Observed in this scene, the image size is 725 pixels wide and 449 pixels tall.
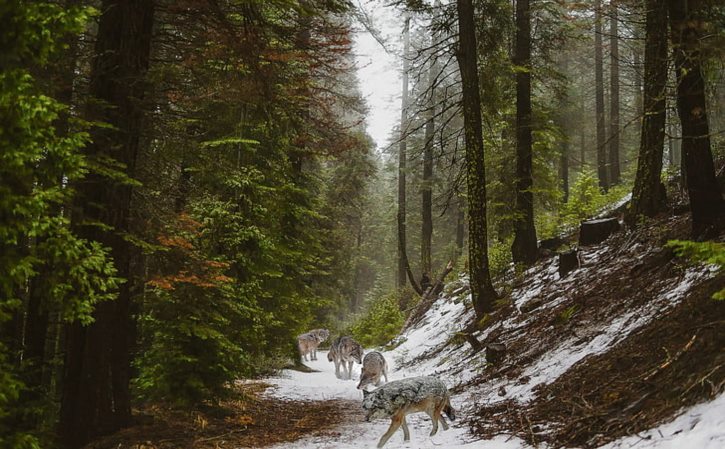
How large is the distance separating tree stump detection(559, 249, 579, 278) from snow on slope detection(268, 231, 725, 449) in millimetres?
228

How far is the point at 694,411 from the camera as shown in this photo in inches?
152

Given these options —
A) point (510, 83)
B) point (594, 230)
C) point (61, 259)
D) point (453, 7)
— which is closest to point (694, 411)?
point (61, 259)

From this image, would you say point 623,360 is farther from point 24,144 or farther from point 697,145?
point 24,144

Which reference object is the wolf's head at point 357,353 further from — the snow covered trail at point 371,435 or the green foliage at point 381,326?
the green foliage at point 381,326

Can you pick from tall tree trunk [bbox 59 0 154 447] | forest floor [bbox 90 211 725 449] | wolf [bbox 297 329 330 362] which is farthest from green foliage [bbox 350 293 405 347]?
tall tree trunk [bbox 59 0 154 447]

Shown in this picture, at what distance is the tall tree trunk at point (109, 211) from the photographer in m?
5.68

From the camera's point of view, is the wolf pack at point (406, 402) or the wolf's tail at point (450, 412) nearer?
the wolf pack at point (406, 402)

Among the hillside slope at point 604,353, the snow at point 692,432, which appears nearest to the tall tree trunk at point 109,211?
the hillside slope at point 604,353

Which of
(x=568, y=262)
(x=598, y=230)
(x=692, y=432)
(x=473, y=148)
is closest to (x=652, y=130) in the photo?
(x=598, y=230)

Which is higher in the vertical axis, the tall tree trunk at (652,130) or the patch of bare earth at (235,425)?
the tall tree trunk at (652,130)

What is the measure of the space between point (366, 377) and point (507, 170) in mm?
9747

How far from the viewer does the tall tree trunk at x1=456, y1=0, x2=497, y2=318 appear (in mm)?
11789

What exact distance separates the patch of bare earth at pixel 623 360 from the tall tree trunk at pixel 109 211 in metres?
4.83

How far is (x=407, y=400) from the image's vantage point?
6.50 meters
